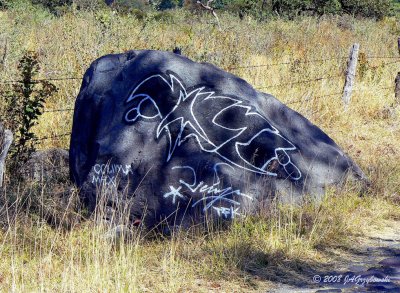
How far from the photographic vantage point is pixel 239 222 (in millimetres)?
6797

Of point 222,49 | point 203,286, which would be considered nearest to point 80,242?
point 203,286

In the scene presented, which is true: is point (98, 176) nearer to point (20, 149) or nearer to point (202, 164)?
point (202, 164)

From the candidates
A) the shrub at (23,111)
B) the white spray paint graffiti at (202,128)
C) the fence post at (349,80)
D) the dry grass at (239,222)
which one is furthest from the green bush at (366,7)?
the white spray paint graffiti at (202,128)

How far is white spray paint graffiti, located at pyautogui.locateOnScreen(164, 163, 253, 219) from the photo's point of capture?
704 cm

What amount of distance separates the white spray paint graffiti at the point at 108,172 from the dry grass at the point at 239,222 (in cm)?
56

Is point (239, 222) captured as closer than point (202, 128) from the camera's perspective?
Yes

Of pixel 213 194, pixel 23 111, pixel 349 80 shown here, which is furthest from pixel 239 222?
pixel 349 80

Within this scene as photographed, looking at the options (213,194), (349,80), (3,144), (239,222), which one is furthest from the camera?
(349,80)

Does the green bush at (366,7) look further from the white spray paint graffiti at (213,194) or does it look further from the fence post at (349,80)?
the white spray paint graffiti at (213,194)

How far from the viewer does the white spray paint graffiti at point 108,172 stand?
7.27 metres

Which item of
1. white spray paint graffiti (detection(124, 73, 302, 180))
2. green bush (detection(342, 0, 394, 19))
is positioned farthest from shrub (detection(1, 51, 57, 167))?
green bush (detection(342, 0, 394, 19))

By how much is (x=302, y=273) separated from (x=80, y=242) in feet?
6.14

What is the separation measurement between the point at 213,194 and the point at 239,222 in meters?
0.46

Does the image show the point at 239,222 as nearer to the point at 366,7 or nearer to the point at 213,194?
the point at 213,194
